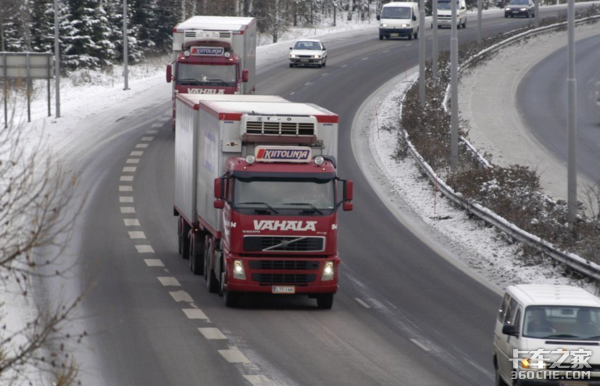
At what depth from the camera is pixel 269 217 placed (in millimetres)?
20219

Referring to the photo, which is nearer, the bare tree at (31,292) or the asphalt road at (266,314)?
the bare tree at (31,292)

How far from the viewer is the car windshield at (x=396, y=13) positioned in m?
76.5

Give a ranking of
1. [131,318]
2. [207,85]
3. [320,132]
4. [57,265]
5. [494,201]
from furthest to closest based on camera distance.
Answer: [207,85] → [494,201] → [57,265] → [320,132] → [131,318]

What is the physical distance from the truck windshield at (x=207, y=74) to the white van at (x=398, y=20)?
3821cm

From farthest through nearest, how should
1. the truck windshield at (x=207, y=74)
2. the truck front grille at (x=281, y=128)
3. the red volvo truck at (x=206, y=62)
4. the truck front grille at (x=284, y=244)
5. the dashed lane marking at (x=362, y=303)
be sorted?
the truck windshield at (x=207, y=74) → the red volvo truck at (x=206, y=62) → the dashed lane marking at (x=362, y=303) → the truck front grille at (x=281, y=128) → the truck front grille at (x=284, y=244)

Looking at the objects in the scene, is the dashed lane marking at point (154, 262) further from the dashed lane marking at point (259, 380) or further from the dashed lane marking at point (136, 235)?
the dashed lane marking at point (259, 380)

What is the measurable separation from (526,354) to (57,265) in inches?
519

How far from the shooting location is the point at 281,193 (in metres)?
20.5

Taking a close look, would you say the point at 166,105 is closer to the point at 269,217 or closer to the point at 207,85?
the point at 207,85

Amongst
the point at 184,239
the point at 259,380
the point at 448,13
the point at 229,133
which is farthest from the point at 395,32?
the point at 259,380

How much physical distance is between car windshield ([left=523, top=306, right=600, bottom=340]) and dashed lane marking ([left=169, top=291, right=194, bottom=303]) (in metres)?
8.57

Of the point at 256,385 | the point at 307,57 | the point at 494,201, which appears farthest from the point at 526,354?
the point at 307,57

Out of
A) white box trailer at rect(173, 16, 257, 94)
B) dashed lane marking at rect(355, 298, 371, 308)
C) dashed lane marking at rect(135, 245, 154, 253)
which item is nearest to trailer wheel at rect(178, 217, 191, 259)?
dashed lane marking at rect(135, 245, 154, 253)

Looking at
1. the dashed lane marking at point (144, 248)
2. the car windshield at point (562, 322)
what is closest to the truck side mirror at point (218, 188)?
the dashed lane marking at point (144, 248)
